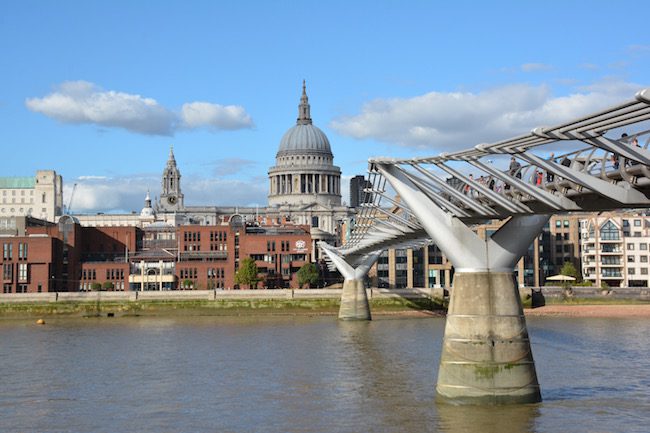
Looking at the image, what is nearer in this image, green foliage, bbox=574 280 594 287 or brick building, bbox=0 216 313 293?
brick building, bbox=0 216 313 293

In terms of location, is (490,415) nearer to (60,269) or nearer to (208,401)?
(208,401)

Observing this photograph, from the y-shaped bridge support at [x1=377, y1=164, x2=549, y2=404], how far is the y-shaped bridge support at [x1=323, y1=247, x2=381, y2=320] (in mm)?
48354

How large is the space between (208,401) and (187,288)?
3066 inches

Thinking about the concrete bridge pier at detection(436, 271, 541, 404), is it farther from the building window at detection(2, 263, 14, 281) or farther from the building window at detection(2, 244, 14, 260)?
the building window at detection(2, 244, 14, 260)

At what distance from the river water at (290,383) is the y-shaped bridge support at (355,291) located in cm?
1333

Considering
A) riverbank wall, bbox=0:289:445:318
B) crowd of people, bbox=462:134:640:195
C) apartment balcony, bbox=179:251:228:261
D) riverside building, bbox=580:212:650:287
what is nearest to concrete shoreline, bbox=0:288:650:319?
riverbank wall, bbox=0:289:445:318

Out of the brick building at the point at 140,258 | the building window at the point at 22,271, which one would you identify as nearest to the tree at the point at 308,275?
the brick building at the point at 140,258

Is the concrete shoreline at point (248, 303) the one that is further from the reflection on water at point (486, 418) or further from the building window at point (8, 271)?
the reflection on water at point (486, 418)

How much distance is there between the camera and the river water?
1137 inches

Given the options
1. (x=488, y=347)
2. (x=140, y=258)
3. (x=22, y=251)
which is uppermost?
(x=22, y=251)

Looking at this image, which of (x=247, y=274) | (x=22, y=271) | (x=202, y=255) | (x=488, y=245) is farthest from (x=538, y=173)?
(x=202, y=255)

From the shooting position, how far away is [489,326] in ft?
99.3

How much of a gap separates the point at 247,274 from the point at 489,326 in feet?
255

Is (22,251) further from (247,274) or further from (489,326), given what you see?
(489,326)
